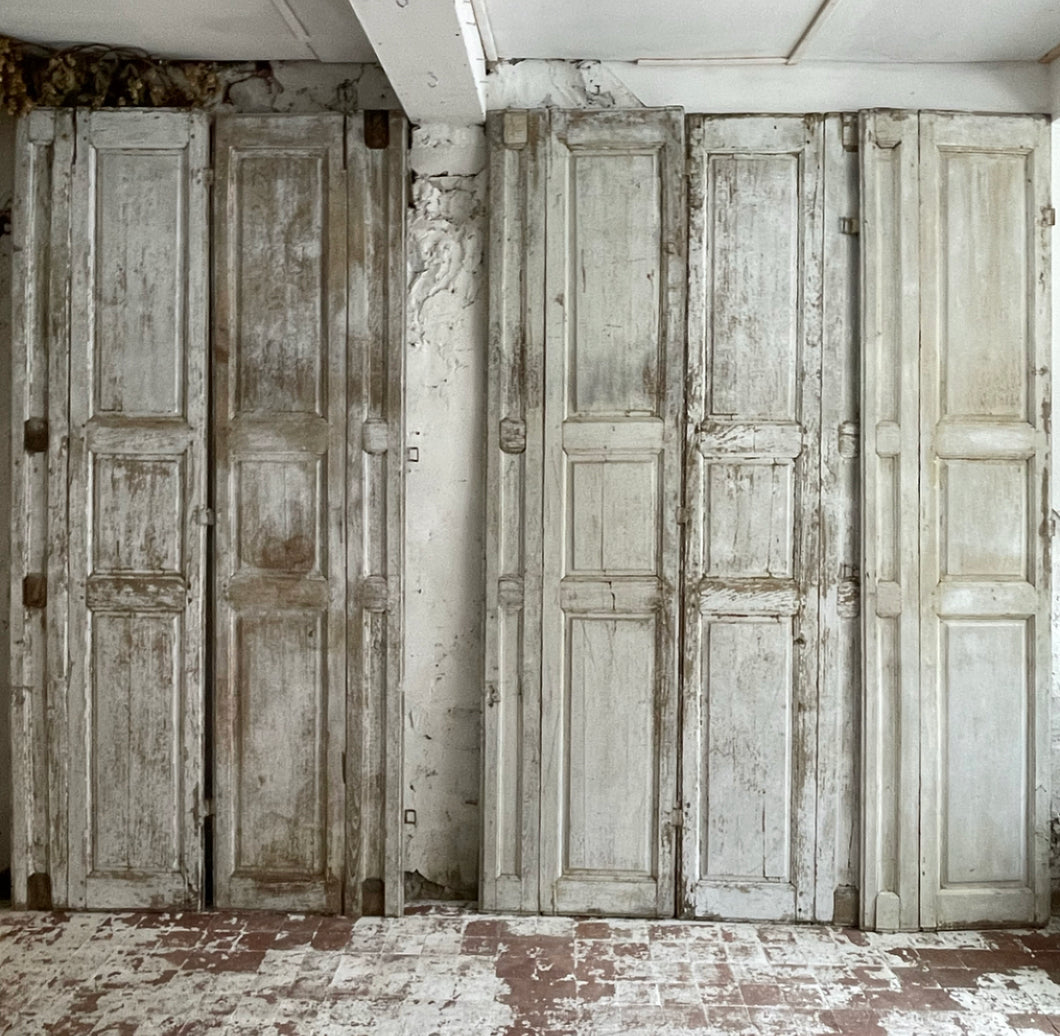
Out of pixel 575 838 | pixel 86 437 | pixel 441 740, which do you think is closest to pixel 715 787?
pixel 575 838

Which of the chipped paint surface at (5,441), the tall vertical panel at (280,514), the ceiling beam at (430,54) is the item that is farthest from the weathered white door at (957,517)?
the chipped paint surface at (5,441)

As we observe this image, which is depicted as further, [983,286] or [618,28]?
[983,286]

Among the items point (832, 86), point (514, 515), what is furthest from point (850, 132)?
point (514, 515)

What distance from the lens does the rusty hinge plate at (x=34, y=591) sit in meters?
3.36

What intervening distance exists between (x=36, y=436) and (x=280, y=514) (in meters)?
0.91

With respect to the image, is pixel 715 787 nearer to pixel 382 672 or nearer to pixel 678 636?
pixel 678 636

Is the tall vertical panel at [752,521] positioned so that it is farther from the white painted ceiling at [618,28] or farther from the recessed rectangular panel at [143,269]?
the recessed rectangular panel at [143,269]

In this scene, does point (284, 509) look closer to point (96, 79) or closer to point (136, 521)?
point (136, 521)

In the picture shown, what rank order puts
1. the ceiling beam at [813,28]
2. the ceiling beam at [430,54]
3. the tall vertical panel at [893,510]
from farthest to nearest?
the tall vertical panel at [893,510]
the ceiling beam at [813,28]
the ceiling beam at [430,54]

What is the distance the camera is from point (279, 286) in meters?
3.34

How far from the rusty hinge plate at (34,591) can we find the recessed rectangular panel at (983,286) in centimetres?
323

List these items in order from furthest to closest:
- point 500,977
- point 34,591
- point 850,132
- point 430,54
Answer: point 34,591, point 850,132, point 500,977, point 430,54

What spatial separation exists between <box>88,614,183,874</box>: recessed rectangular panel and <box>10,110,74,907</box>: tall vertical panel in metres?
0.13

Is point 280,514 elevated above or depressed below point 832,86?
below
